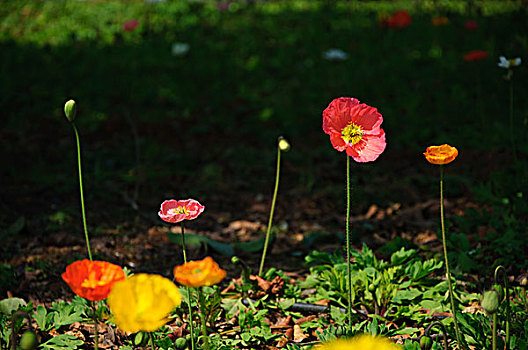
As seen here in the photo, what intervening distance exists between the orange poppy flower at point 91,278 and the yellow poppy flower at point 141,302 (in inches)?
2.9

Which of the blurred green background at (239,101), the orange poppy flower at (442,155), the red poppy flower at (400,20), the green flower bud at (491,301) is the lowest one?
the blurred green background at (239,101)

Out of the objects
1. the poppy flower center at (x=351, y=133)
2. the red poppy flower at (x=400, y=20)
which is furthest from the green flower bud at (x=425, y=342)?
the red poppy flower at (x=400, y=20)

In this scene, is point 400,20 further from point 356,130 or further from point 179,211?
point 179,211

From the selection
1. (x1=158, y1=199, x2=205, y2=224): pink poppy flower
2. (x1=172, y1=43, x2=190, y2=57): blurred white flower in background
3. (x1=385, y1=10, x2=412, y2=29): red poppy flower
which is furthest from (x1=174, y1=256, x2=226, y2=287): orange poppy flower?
(x1=172, y1=43, x2=190, y2=57): blurred white flower in background

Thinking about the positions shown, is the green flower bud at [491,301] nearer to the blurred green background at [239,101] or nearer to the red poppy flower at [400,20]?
the blurred green background at [239,101]

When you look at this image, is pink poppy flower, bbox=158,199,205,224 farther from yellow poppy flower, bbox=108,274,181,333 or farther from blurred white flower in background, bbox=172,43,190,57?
blurred white flower in background, bbox=172,43,190,57

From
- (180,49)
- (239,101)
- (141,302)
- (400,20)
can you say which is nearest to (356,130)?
(141,302)

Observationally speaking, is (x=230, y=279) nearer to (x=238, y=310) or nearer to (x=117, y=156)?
(x=238, y=310)

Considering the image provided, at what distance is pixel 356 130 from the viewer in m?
1.52

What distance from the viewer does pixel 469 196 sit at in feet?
9.17

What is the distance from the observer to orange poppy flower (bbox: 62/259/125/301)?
115cm

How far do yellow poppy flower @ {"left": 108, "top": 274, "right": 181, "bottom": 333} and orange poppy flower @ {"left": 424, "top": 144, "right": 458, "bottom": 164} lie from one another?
2.50ft

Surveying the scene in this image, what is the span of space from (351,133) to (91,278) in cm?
79

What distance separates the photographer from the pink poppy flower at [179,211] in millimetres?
1518
